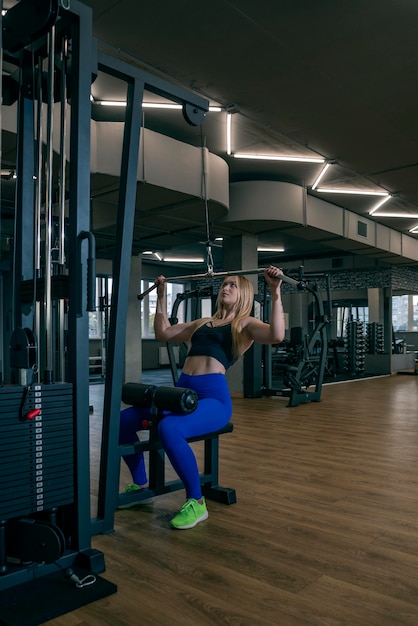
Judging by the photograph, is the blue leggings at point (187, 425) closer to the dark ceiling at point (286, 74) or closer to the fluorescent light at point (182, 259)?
the dark ceiling at point (286, 74)

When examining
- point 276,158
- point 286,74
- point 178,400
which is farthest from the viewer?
point 276,158

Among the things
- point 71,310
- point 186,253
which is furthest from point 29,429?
point 186,253

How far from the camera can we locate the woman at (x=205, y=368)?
218 cm

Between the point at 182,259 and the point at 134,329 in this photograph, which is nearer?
the point at 134,329

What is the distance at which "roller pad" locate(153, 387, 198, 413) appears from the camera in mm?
2160

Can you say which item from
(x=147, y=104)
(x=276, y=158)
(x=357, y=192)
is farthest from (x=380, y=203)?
(x=147, y=104)

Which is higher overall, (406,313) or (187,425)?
(406,313)

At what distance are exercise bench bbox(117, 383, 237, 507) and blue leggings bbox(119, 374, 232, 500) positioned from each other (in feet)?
0.16

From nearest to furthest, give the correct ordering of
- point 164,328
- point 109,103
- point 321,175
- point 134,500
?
point 134,500, point 164,328, point 109,103, point 321,175

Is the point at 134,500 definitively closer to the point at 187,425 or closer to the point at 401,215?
the point at 187,425

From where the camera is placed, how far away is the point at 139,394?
2379 millimetres

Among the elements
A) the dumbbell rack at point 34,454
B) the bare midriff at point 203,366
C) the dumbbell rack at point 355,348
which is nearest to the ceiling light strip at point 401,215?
the dumbbell rack at point 355,348

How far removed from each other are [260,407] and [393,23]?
13.2 ft

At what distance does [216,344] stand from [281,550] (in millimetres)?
966
